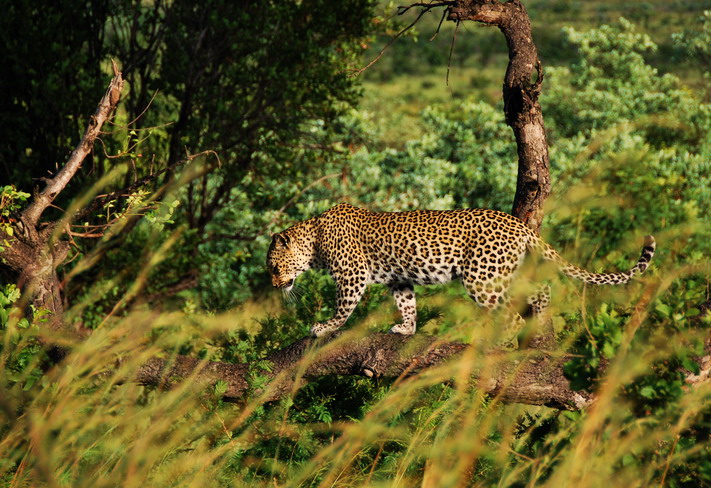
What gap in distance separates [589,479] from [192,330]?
531 cm

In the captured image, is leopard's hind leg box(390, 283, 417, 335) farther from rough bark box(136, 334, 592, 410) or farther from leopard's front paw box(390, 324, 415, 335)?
rough bark box(136, 334, 592, 410)

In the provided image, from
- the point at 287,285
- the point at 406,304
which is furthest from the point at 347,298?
the point at 287,285

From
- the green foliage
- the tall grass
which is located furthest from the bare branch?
the tall grass

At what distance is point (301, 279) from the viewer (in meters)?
9.91

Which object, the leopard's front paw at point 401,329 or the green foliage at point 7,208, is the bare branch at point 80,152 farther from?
the leopard's front paw at point 401,329

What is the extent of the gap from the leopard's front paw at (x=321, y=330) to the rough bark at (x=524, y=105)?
2.10 meters

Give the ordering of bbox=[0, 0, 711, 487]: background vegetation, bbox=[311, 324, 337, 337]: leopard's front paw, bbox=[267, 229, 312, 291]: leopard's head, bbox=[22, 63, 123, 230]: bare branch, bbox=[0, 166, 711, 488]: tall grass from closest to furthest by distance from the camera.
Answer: bbox=[0, 166, 711, 488]: tall grass, bbox=[0, 0, 711, 487]: background vegetation, bbox=[22, 63, 123, 230]: bare branch, bbox=[311, 324, 337, 337]: leopard's front paw, bbox=[267, 229, 312, 291]: leopard's head

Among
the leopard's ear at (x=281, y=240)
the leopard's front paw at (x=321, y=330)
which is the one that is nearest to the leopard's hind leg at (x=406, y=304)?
the leopard's front paw at (x=321, y=330)

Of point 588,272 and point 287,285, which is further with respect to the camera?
point 287,285

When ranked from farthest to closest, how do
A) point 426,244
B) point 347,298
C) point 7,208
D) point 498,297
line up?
point 347,298 → point 426,244 → point 498,297 → point 7,208

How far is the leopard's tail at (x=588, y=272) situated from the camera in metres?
6.18

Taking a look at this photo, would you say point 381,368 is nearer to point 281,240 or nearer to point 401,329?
point 401,329

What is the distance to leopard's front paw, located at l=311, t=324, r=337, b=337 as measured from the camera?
7.15 m

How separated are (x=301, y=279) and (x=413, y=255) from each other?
3.08 meters
